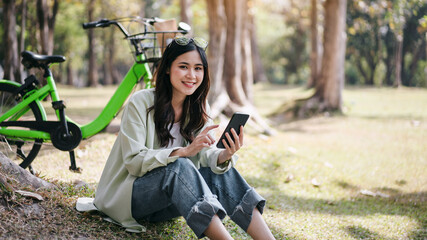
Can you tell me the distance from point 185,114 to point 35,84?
1.86 m

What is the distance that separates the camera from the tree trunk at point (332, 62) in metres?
9.86

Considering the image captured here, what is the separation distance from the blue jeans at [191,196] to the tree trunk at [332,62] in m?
7.73

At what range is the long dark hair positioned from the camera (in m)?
2.61

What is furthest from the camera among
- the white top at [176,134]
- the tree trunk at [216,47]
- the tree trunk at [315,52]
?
the tree trunk at [315,52]

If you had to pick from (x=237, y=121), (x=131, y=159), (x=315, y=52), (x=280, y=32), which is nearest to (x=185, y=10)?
(x=237, y=121)

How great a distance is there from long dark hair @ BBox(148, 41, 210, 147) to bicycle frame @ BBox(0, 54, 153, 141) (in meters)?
1.50

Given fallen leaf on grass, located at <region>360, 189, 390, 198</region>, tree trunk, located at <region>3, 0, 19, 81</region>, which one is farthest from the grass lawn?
tree trunk, located at <region>3, 0, 19, 81</region>

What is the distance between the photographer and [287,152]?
19.8 ft

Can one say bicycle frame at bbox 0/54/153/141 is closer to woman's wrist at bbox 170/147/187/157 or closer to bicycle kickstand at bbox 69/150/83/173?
bicycle kickstand at bbox 69/150/83/173

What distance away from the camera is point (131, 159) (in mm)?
2424

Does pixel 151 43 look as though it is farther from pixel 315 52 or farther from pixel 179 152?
pixel 315 52

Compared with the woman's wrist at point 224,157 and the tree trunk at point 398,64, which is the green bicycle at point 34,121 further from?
the tree trunk at point 398,64

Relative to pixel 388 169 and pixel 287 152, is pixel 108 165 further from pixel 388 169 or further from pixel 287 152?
pixel 388 169

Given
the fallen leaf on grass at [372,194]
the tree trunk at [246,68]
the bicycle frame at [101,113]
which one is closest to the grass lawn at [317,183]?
the fallen leaf on grass at [372,194]
